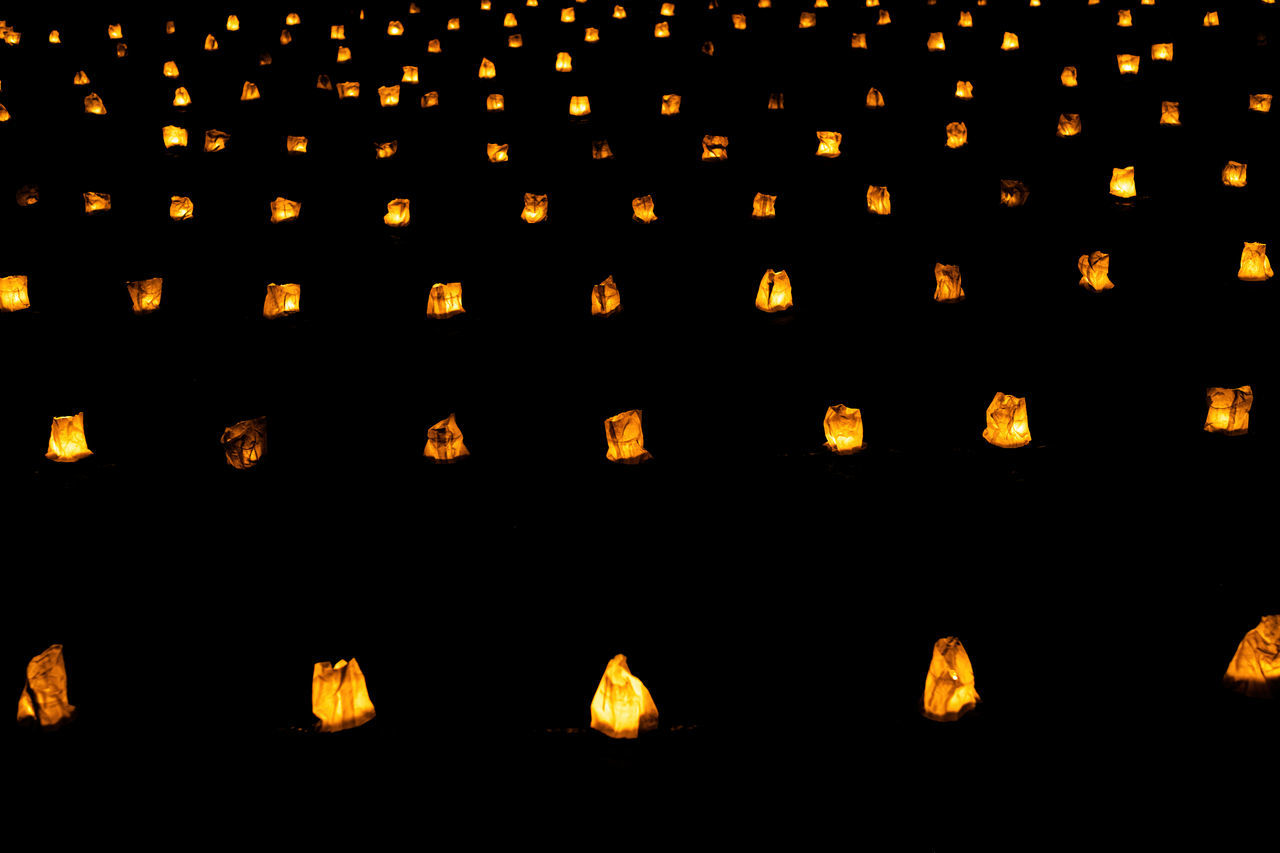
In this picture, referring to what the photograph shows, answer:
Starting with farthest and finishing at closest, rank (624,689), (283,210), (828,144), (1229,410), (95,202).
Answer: (828,144) → (95,202) → (283,210) → (1229,410) → (624,689)

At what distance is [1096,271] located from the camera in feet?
17.4

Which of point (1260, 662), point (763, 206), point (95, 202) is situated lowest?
point (1260, 662)

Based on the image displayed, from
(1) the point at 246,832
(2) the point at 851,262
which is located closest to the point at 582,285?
(2) the point at 851,262

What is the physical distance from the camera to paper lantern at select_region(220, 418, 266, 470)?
4.17 meters

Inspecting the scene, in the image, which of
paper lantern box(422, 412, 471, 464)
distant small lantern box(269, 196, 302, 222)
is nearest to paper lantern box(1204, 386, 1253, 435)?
paper lantern box(422, 412, 471, 464)

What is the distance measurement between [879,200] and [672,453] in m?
2.79

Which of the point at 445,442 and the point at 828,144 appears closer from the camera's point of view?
the point at 445,442

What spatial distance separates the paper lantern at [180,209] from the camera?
644 cm

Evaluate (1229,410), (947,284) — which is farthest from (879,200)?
(1229,410)

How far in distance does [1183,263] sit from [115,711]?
5619mm

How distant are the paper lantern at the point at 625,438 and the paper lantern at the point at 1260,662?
223 centimetres

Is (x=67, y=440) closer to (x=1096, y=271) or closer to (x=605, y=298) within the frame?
(x=605, y=298)

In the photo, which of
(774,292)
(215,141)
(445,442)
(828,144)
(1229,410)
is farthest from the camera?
(215,141)

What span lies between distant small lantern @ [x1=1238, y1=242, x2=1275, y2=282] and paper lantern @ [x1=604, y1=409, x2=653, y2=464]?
11.7ft
